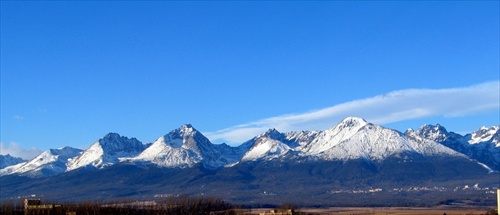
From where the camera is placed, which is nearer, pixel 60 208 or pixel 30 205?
pixel 60 208

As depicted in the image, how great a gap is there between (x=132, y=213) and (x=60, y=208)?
16157 mm

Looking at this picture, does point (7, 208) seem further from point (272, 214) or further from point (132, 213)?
point (272, 214)

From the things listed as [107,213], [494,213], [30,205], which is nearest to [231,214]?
[107,213]

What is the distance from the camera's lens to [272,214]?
19025cm

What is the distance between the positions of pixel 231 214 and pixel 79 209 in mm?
32327

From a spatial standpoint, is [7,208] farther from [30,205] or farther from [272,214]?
[272,214]

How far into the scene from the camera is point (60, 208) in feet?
560

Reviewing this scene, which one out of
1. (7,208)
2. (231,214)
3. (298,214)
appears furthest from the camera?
(298,214)

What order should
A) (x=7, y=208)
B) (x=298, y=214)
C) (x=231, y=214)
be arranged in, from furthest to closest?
(x=298, y=214) → (x=231, y=214) → (x=7, y=208)

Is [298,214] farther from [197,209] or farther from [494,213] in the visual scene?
[494,213]

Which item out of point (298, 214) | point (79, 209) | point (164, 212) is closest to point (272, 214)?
point (298, 214)

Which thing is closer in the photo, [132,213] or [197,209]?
[132,213]

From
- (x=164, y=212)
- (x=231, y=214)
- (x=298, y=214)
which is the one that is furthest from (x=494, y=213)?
(x=164, y=212)

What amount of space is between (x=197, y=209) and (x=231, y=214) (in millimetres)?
13256
